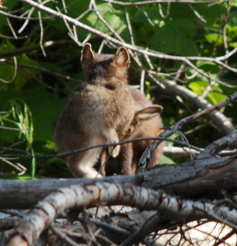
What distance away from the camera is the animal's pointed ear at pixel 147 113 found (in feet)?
19.6

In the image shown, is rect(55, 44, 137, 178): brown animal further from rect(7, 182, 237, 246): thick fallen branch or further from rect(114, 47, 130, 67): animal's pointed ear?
rect(7, 182, 237, 246): thick fallen branch

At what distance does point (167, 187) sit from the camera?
3.90 metres

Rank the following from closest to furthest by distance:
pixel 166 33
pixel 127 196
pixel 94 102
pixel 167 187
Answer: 1. pixel 127 196
2. pixel 167 187
3. pixel 94 102
4. pixel 166 33

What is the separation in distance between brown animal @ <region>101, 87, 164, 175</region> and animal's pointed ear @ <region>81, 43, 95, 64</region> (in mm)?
510

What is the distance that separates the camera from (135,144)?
257 inches

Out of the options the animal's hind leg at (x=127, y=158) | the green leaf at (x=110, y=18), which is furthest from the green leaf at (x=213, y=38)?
the animal's hind leg at (x=127, y=158)

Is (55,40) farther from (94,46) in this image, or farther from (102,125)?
(102,125)

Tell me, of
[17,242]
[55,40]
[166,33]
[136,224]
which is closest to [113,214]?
[136,224]

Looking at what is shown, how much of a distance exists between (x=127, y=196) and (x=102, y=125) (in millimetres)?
2485

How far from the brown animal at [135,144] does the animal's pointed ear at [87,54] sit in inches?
20.1

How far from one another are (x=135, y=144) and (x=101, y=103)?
67 cm

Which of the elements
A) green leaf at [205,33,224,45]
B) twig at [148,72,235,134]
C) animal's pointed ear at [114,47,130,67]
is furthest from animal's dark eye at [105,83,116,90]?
green leaf at [205,33,224,45]

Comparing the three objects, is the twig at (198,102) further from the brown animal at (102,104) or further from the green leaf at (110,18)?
the brown animal at (102,104)

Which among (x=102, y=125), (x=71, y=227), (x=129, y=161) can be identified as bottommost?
(x=129, y=161)
